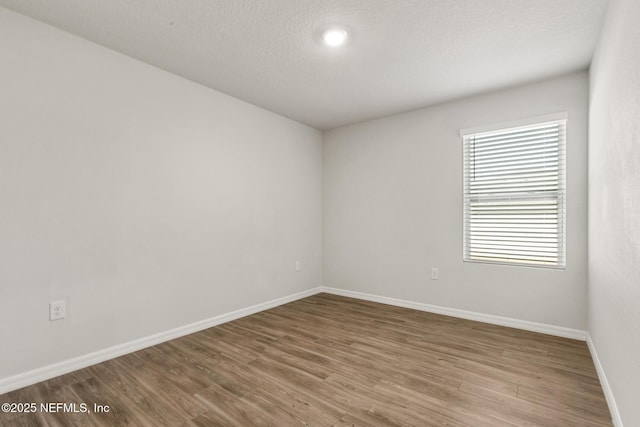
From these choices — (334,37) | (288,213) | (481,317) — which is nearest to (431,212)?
(481,317)

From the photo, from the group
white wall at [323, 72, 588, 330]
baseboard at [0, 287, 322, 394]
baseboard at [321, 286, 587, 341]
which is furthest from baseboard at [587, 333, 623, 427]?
baseboard at [0, 287, 322, 394]

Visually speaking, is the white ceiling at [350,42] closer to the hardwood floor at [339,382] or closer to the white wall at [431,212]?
the white wall at [431,212]

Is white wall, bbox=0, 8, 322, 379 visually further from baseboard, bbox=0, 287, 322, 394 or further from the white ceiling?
the white ceiling

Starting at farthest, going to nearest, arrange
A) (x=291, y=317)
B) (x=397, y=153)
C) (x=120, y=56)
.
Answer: (x=397, y=153), (x=291, y=317), (x=120, y=56)

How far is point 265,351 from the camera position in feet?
8.54

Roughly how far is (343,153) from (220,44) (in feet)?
7.97

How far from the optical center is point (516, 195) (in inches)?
125

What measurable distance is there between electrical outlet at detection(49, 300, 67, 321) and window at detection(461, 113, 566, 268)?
3707mm

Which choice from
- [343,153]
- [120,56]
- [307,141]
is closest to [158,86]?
[120,56]

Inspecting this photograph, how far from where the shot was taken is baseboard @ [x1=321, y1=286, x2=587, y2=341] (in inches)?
114

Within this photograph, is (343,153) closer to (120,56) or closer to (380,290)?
(380,290)

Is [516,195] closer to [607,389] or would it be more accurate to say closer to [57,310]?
[607,389]

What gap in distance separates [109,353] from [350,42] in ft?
10.0

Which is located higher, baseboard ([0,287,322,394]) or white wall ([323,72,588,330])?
white wall ([323,72,588,330])
